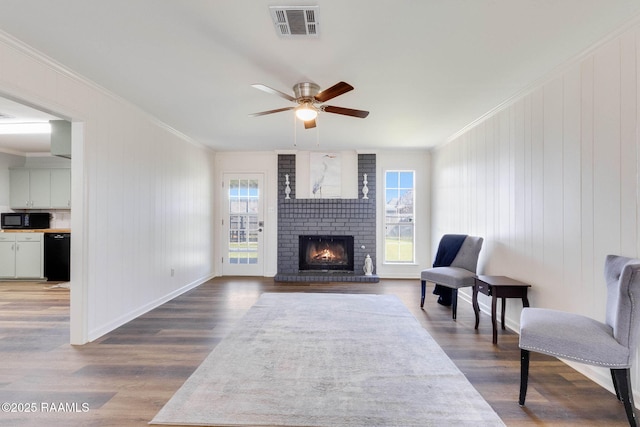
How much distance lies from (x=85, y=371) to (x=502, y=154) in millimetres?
4454

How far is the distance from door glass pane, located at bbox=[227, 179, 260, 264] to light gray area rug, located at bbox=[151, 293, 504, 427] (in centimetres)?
279

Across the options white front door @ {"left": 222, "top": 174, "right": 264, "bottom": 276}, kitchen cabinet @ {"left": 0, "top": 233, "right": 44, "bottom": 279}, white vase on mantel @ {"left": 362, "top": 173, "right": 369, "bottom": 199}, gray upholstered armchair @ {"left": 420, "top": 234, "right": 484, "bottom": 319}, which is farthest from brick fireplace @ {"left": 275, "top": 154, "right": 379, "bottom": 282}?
kitchen cabinet @ {"left": 0, "top": 233, "right": 44, "bottom": 279}

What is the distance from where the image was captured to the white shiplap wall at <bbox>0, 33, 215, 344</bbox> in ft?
8.23

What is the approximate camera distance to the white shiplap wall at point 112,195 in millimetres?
2510

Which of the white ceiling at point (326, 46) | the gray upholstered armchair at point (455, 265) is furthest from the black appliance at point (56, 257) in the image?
the gray upholstered armchair at point (455, 265)

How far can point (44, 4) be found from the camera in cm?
178

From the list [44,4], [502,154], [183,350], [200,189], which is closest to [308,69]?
[44,4]

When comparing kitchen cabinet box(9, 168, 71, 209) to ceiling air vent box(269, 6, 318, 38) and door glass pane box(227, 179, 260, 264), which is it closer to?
door glass pane box(227, 179, 260, 264)

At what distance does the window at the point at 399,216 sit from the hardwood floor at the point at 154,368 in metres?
1.97

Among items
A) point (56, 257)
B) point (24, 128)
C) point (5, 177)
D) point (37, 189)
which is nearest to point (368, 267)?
point (56, 257)

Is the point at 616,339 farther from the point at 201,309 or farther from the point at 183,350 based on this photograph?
the point at 201,309

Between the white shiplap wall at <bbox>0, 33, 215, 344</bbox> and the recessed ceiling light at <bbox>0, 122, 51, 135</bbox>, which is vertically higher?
the recessed ceiling light at <bbox>0, 122, 51, 135</bbox>

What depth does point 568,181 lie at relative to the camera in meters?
2.47

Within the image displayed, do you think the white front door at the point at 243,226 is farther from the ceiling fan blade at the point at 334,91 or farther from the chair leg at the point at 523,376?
the chair leg at the point at 523,376
